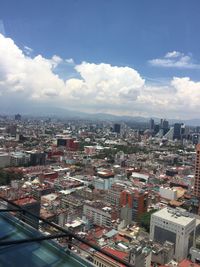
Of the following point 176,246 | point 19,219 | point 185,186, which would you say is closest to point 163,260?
point 176,246

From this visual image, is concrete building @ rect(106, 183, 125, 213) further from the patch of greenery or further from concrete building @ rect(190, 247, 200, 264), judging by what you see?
concrete building @ rect(190, 247, 200, 264)

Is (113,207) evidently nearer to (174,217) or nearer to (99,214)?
(99,214)

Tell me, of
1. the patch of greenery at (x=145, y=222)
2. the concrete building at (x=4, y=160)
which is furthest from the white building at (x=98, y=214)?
the concrete building at (x=4, y=160)

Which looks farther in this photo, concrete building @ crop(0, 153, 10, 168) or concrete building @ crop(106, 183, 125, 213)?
concrete building @ crop(0, 153, 10, 168)

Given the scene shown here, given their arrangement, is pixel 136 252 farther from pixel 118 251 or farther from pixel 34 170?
pixel 34 170

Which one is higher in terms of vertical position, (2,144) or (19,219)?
(19,219)

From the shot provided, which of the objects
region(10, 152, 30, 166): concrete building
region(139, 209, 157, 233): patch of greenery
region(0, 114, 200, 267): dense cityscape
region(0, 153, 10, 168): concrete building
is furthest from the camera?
region(10, 152, 30, 166): concrete building

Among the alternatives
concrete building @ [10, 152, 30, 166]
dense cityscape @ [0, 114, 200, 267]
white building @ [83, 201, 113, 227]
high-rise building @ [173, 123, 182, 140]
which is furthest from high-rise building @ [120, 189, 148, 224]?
high-rise building @ [173, 123, 182, 140]

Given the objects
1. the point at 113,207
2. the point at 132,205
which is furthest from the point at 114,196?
the point at 132,205

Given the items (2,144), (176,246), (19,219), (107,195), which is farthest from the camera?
(2,144)

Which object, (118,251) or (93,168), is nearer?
(118,251)
